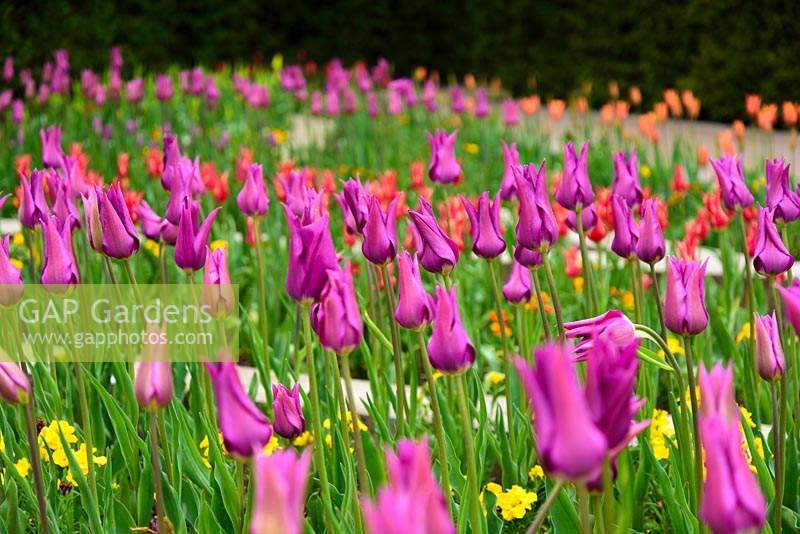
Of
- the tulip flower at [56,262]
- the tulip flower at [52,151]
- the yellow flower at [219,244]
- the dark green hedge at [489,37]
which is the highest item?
the dark green hedge at [489,37]

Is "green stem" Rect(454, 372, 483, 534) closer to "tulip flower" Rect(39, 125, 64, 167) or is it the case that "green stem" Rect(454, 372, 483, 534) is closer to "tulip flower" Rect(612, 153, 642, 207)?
"tulip flower" Rect(612, 153, 642, 207)

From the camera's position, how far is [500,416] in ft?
7.88

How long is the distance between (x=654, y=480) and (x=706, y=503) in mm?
1429

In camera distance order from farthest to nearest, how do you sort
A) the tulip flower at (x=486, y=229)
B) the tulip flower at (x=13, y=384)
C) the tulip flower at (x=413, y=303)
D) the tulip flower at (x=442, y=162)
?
1. the tulip flower at (x=442, y=162)
2. the tulip flower at (x=486, y=229)
3. the tulip flower at (x=413, y=303)
4. the tulip flower at (x=13, y=384)

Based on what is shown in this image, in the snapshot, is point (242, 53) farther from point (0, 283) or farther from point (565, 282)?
point (0, 283)

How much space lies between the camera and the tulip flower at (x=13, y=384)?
1443mm

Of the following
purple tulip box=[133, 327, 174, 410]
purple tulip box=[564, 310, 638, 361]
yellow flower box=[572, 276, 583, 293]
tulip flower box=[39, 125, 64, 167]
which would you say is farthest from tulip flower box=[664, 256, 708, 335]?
yellow flower box=[572, 276, 583, 293]

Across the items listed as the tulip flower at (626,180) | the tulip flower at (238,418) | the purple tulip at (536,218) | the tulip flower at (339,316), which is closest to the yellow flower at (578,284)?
the tulip flower at (626,180)

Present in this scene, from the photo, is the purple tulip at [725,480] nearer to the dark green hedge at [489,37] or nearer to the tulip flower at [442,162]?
the tulip flower at [442,162]

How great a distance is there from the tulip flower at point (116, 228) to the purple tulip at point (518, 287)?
84 cm

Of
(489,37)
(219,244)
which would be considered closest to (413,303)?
(219,244)

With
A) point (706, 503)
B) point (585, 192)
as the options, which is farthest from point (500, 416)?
point (706, 503)

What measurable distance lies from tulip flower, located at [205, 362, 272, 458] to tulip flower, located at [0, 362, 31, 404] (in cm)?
41

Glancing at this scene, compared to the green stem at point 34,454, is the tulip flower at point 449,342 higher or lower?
higher
